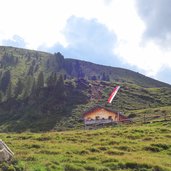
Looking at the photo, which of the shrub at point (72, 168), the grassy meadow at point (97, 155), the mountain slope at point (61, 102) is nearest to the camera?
the shrub at point (72, 168)

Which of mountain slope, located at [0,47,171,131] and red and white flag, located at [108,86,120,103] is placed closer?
mountain slope, located at [0,47,171,131]

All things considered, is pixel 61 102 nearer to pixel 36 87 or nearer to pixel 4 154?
pixel 36 87

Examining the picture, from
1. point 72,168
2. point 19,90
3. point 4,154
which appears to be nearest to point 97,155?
point 72,168

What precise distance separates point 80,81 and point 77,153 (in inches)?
5810

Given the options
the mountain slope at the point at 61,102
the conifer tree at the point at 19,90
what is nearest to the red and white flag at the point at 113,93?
the mountain slope at the point at 61,102

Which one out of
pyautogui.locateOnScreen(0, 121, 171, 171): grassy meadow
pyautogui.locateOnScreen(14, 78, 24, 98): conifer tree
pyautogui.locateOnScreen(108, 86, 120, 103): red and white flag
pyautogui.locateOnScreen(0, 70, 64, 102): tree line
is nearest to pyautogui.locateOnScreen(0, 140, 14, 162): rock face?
pyautogui.locateOnScreen(0, 121, 171, 171): grassy meadow

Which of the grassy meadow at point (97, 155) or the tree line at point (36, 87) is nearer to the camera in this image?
the grassy meadow at point (97, 155)

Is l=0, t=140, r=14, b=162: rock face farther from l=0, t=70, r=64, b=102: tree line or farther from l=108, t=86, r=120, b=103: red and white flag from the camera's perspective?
l=0, t=70, r=64, b=102: tree line

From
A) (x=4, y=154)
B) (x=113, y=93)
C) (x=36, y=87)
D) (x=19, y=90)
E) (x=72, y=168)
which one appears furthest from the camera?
(x=19, y=90)

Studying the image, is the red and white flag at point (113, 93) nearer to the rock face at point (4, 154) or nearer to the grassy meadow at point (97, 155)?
the grassy meadow at point (97, 155)

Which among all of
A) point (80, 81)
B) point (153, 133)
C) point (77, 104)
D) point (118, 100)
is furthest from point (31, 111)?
point (153, 133)

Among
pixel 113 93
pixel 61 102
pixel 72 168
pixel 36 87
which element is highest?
pixel 36 87

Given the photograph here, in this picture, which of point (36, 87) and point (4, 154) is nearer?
point (4, 154)

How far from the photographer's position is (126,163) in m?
26.8
